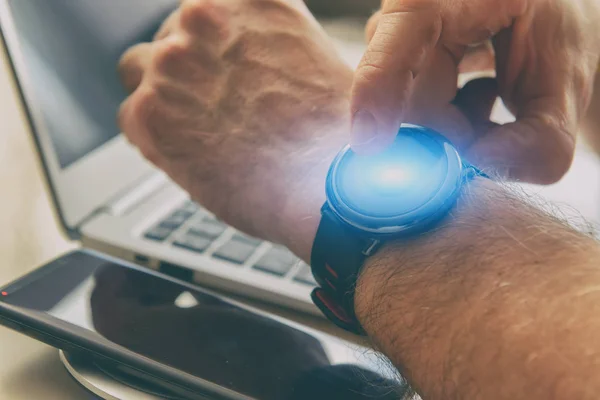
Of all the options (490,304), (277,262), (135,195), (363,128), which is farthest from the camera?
(135,195)

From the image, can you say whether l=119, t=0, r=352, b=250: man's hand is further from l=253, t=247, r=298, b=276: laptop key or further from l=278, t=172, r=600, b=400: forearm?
l=278, t=172, r=600, b=400: forearm

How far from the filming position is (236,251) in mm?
551

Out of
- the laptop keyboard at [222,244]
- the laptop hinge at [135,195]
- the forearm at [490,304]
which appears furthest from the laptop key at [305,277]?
the laptop hinge at [135,195]

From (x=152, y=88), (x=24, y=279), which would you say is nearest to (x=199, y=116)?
(x=152, y=88)

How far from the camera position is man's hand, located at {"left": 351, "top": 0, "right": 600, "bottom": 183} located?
44 centimetres

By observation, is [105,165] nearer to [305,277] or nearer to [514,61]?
[305,277]

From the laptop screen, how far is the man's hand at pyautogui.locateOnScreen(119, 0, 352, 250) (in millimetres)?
22

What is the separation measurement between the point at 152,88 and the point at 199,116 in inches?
2.1

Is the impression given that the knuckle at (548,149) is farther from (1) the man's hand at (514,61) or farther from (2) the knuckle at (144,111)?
(2) the knuckle at (144,111)

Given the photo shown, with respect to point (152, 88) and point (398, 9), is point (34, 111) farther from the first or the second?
point (398, 9)

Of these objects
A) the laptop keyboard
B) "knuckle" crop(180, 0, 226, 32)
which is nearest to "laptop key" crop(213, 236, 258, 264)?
the laptop keyboard

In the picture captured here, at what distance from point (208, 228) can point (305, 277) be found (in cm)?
12

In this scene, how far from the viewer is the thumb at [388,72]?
1.39ft

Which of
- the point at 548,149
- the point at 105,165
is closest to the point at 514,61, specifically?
the point at 548,149
